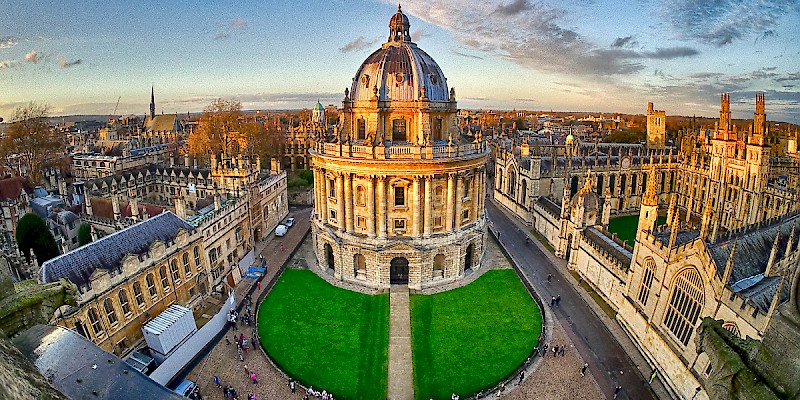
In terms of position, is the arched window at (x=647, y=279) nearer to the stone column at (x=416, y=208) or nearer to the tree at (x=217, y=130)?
the stone column at (x=416, y=208)

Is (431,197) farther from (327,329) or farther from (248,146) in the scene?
(248,146)

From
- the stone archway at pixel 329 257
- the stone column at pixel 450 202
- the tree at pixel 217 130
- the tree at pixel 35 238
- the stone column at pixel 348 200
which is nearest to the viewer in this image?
the tree at pixel 35 238

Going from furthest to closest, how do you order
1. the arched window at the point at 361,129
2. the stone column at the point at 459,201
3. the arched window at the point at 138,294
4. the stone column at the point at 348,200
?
the arched window at the point at 361,129
the stone column at the point at 459,201
the stone column at the point at 348,200
the arched window at the point at 138,294

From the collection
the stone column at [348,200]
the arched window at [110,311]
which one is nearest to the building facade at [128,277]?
the arched window at [110,311]

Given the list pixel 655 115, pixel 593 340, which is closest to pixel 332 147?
pixel 593 340

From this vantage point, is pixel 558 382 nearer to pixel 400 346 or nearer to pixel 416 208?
pixel 400 346

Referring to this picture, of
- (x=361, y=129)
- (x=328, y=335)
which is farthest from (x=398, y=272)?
(x=361, y=129)

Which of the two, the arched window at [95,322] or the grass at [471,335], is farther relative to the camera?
the grass at [471,335]
